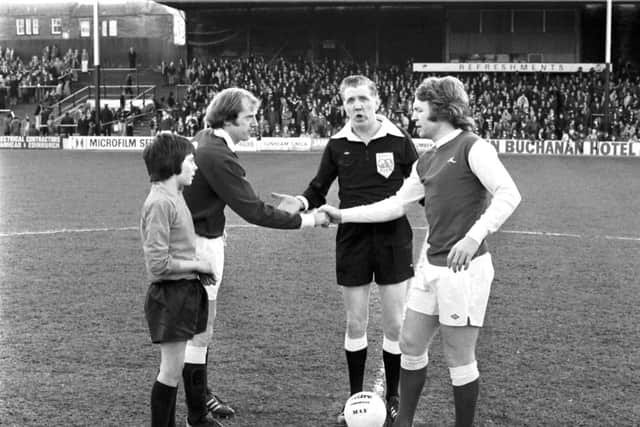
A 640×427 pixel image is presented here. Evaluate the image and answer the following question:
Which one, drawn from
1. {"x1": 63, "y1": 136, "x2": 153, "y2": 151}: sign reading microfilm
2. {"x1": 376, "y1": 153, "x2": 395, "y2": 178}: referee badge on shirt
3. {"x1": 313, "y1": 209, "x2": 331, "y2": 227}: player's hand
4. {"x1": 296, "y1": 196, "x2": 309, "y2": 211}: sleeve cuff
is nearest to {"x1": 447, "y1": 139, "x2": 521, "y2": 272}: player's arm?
{"x1": 376, "y1": 153, "x2": 395, "y2": 178}: referee badge on shirt

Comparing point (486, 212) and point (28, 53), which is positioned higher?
point (28, 53)

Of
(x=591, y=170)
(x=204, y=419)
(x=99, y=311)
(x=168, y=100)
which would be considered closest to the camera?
(x=204, y=419)

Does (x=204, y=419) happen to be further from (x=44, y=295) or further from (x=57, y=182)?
(x=57, y=182)

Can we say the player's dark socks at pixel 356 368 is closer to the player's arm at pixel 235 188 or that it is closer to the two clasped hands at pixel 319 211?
the two clasped hands at pixel 319 211

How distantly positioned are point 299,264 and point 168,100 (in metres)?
35.9

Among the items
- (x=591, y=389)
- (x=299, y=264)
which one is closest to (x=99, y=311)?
(x=299, y=264)

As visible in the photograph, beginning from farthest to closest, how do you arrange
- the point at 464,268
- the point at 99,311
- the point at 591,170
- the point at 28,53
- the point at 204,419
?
1. the point at 28,53
2. the point at 591,170
3. the point at 99,311
4. the point at 204,419
5. the point at 464,268

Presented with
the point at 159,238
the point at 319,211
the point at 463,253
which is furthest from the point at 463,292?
the point at 159,238

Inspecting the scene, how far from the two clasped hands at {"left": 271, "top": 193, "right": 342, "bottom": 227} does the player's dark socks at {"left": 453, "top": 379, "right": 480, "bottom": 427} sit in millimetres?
1525

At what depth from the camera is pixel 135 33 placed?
69.1 metres

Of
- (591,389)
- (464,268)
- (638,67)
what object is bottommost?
(591,389)

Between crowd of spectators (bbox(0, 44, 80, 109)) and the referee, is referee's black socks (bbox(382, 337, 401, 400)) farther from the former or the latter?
crowd of spectators (bbox(0, 44, 80, 109))

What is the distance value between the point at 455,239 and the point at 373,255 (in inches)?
44.8

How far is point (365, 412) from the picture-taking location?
217 inches
